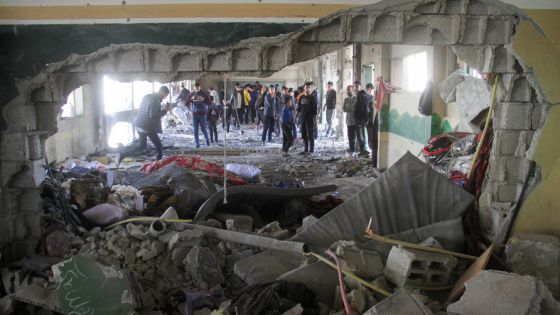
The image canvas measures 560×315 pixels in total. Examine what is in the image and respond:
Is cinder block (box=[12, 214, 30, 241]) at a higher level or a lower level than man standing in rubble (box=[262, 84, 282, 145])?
lower

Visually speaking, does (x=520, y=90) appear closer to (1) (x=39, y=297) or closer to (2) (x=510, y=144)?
(2) (x=510, y=144)

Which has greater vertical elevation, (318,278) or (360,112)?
(360,112)

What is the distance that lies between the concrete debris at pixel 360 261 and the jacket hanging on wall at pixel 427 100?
553 cm

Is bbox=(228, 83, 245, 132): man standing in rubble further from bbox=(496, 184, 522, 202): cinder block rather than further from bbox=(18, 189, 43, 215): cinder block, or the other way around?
bbox=(496, 184, 522, 202): cinder block

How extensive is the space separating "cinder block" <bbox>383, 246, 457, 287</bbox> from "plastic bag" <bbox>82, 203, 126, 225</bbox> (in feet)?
10.9

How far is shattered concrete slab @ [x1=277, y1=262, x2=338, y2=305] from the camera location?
489 centimetres

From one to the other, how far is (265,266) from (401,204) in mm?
1819

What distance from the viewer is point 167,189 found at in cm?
749

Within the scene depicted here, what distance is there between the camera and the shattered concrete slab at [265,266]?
16.7 ft

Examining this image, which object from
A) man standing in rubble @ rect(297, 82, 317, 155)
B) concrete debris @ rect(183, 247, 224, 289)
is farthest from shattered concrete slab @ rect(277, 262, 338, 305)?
man standing in rubble @ rect(297, 82, 317, 155)

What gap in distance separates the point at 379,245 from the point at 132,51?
130 inches

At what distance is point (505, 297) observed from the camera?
401cm

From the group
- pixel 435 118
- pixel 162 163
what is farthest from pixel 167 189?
pixel 435 118

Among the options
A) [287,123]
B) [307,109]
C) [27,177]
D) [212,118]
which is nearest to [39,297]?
[27,177]
